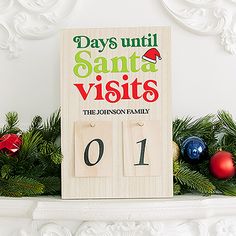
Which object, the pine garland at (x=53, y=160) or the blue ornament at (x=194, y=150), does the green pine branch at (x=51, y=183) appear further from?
the blue ornament at (x=194, y=150)

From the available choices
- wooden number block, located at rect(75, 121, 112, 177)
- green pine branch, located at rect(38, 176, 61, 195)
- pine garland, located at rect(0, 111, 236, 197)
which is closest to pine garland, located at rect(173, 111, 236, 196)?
pine garland, located at rect(0, 111, 236, 197)

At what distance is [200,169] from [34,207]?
0.40m

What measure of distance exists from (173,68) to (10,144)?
1.57ft

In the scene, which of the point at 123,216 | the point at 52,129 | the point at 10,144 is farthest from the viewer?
the point at 52,129

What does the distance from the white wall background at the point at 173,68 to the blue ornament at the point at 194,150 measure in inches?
6.3

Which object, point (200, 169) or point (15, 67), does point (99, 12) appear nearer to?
point (15, 67)

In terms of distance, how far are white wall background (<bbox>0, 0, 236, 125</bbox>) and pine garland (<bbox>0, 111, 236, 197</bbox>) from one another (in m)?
0.05

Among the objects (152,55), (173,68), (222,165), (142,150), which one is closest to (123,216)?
(142,150)

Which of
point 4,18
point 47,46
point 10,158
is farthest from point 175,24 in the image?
point 10,158

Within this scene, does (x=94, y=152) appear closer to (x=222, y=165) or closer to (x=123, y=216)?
(x=123, y=216)

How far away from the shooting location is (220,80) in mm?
1646

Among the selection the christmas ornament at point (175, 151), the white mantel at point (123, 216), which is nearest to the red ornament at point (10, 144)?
the white mantel at point (123, 216)

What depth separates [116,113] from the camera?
55.5 inches

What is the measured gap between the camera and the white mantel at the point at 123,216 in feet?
4.40
